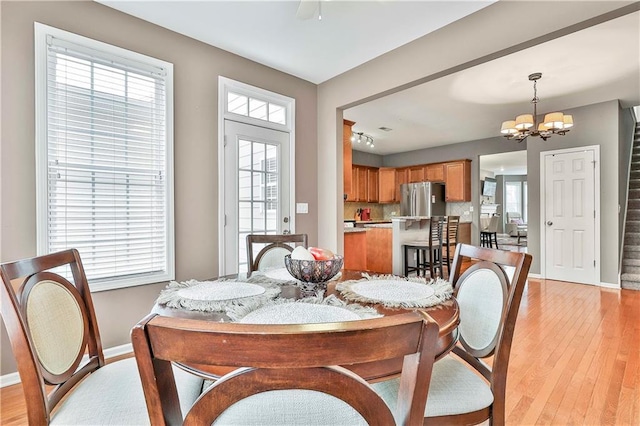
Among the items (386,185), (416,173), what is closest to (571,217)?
(416,173)

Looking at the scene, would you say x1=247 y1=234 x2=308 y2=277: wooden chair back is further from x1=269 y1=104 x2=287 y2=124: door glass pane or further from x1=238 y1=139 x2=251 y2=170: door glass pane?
x1=269 y1=104 x2=287 y2=124: door glass pane

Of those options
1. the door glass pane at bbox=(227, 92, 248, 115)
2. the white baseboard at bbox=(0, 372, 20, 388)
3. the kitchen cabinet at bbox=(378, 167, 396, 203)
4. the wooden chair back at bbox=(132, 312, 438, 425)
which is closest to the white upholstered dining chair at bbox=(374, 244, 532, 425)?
the wooden chair back at bbox=(132, 312, 438, 425)

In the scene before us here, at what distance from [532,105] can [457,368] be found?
4.73 metres

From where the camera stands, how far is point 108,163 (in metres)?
2.31

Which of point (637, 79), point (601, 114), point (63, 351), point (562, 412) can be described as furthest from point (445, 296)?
point (601, 114)

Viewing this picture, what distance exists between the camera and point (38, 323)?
102 centimetres

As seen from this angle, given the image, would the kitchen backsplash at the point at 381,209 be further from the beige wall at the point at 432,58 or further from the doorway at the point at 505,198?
the doorway at the point at 505,198

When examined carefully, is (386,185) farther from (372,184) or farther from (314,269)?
(314,269)

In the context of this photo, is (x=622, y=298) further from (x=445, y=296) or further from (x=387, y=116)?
(x=445, y=296)

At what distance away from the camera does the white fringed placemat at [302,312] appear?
36.8 inches

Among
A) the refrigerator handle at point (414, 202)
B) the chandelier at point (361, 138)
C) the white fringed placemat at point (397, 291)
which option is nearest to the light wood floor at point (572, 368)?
the white fringed placemat at point (397, 291)

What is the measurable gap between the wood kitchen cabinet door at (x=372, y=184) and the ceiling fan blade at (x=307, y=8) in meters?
5.79

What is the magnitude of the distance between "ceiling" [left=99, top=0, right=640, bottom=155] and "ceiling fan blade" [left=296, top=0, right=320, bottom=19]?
0.04m

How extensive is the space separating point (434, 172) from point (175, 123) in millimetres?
5994
